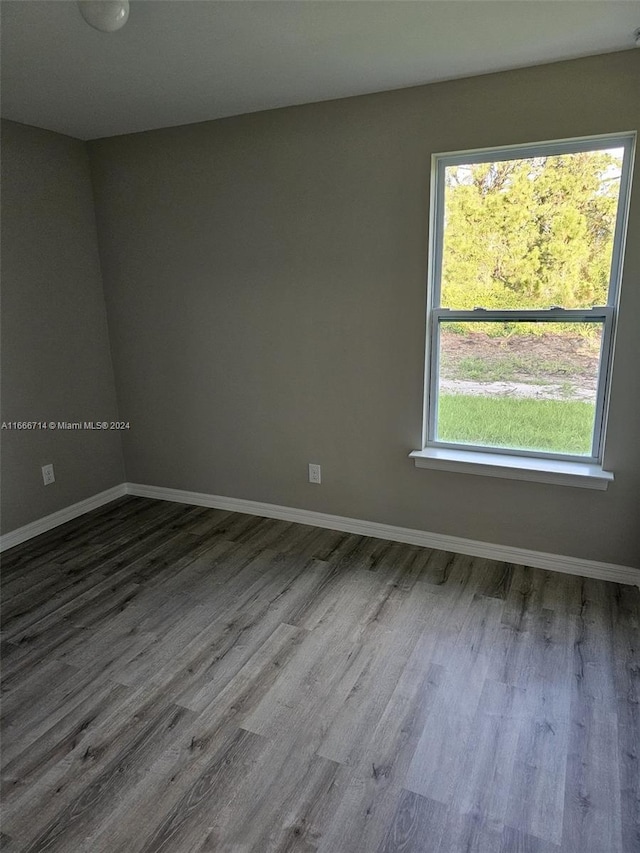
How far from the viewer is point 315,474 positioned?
3297 millimetres

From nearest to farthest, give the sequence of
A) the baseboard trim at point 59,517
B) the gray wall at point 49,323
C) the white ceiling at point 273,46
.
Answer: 1. the white ceiling at point 273,46
2. the gray wall at point 49,323
3. the baseboard trim at point 59,517

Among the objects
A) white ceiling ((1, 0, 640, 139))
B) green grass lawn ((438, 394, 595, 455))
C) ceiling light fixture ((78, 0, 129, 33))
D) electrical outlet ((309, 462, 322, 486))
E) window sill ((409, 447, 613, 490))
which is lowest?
electrical outlet ((309, 462, 322, 486))

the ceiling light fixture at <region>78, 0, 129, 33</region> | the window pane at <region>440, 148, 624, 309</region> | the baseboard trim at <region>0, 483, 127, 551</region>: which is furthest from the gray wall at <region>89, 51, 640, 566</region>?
the ceiling light fixture at <region>78, 0, 129, 33</region>

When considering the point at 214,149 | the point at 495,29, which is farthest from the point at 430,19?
the point at 214,149

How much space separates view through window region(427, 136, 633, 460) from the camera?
2.41 m

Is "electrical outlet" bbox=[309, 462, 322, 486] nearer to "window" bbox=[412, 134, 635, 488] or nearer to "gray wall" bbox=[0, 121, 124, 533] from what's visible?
"window" bbox=[412, 134, 635, 488]

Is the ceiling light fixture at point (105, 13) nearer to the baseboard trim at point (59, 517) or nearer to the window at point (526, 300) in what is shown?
the window at point (526, 300)

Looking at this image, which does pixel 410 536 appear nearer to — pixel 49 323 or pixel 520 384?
pixel 520 384

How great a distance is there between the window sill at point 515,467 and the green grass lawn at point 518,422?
7 cm

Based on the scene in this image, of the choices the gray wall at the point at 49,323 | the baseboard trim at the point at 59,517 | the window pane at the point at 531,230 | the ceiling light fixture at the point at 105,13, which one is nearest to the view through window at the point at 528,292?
the window pane at the point at 531,230

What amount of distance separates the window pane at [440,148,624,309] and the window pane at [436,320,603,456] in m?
0.14

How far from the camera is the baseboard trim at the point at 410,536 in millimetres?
2674

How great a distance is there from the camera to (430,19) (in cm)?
191

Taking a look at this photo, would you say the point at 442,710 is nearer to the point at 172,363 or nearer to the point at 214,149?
the point at 172,363
